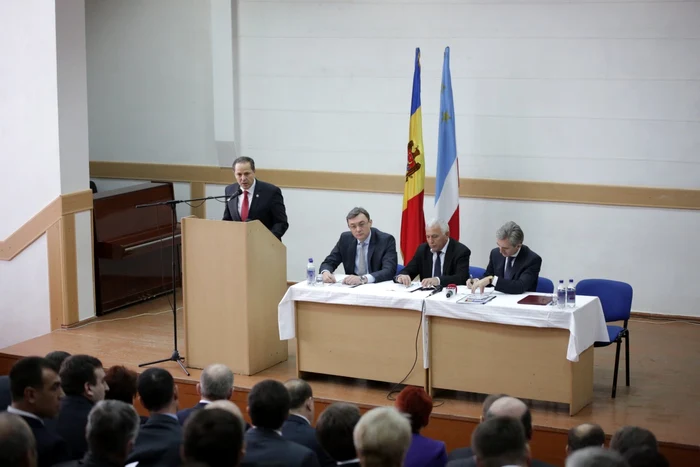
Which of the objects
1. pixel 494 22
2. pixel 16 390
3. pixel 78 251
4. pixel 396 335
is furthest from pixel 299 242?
pixel 16 390

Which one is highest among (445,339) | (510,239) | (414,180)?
(414,180)

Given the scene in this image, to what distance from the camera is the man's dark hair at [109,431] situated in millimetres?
3498

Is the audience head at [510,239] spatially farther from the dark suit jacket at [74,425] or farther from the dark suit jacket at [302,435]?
the dark suit jacket at [74,425]

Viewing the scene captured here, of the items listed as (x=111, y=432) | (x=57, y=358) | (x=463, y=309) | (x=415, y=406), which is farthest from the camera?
(x=463, y=309)

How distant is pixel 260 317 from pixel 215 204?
3.53 meters

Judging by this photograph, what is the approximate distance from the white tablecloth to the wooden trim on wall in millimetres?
2490

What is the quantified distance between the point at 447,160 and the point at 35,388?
5.15 metres

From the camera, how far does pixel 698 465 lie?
18.2 feet

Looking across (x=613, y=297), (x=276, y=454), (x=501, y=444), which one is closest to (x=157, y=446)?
(x=276, y=454)

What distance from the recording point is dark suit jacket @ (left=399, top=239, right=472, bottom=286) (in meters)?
6.80

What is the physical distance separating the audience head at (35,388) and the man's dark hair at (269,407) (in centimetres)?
89

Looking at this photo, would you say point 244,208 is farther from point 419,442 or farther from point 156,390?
point 419,442

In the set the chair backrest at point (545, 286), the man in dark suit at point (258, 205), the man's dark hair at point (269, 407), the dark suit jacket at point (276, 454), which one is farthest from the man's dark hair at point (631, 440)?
the man in dark suit at point (258, 205)

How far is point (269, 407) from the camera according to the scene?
3.86m
